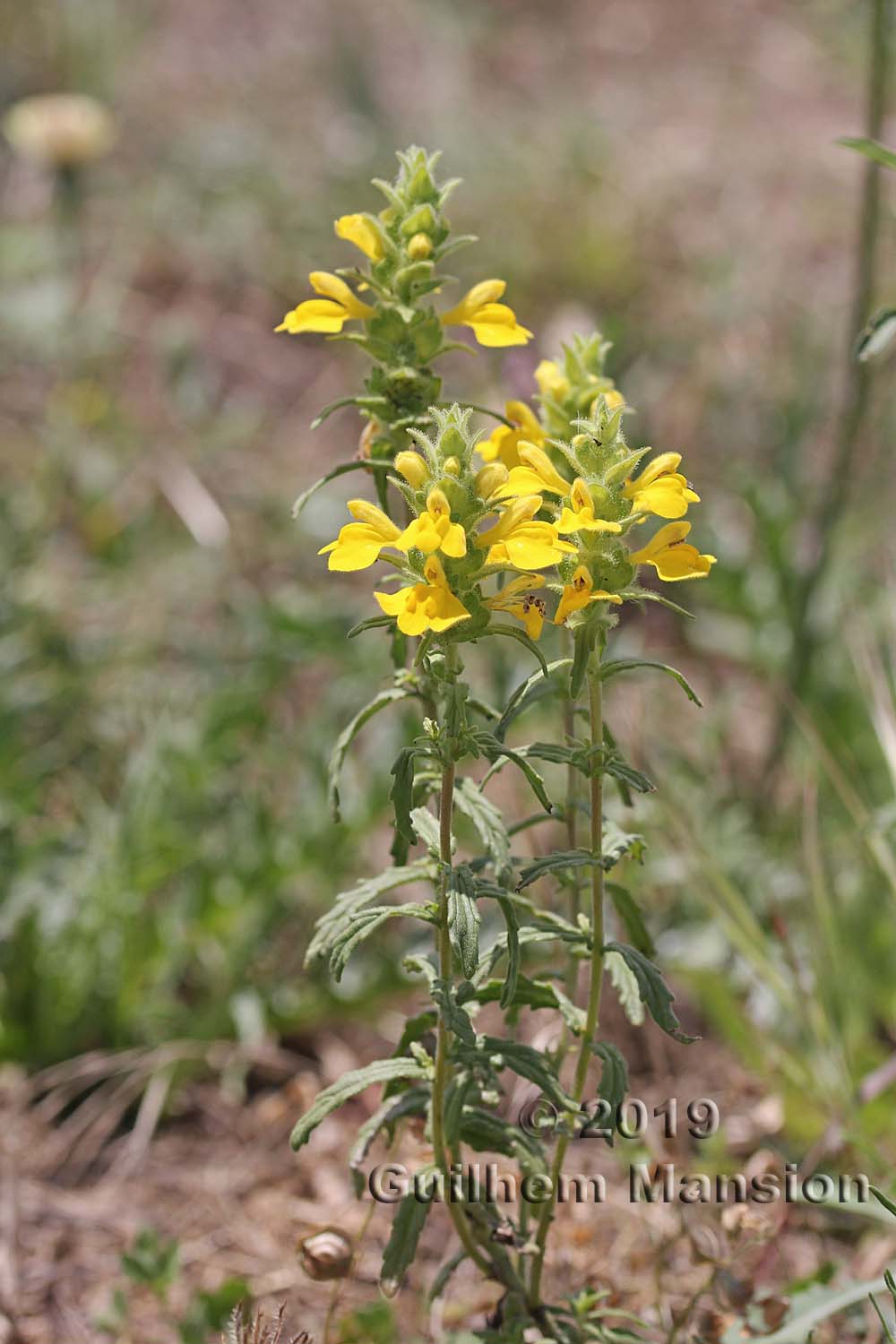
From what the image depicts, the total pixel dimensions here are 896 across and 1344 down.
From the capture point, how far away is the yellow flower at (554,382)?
1563 mm

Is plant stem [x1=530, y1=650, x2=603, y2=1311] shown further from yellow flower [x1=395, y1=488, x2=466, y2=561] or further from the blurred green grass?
the blurred green grass

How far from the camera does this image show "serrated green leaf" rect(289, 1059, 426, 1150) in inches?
54.3

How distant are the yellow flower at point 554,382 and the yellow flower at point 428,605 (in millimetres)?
438

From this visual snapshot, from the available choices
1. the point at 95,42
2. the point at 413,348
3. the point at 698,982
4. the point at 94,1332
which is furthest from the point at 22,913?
the point at 95,42

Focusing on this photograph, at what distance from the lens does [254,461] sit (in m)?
3.84

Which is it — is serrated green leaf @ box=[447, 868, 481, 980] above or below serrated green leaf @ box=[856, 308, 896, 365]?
below

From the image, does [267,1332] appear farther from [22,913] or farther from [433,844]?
[22,913]

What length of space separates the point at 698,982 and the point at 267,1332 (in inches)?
41.0

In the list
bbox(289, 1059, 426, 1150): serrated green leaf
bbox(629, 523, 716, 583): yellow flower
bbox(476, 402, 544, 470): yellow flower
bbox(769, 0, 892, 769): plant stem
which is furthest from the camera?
bbox(769, 0, 892, 769): plant stem

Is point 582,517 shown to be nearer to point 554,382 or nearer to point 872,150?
point 554,382

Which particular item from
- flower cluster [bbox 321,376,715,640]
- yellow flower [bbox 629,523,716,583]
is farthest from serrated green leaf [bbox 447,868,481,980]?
yellow flower [bbox 629,523,716,583]

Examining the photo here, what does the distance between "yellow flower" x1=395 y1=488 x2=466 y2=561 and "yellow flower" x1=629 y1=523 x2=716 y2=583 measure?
20 centimetres

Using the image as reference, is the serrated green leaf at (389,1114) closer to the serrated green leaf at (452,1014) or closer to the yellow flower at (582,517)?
the serrated green leaf at (452,1014)

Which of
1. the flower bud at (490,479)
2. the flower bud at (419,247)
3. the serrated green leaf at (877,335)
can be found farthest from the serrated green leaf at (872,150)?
the flower bud at (490,479)
